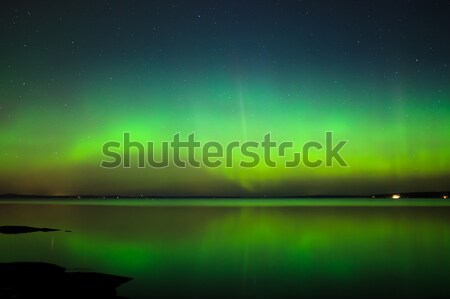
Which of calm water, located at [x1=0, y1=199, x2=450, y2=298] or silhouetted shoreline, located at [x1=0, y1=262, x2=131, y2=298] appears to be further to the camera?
calm water, located at [x1=0, y1=199, x2=450, y2=298]

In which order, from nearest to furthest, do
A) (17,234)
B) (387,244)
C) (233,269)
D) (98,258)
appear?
(233,269)
(98,258)
(387,244)
(17,234)

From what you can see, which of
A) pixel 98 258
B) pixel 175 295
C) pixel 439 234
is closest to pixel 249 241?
pixel 98 258

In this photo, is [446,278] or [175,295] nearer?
[175,295]

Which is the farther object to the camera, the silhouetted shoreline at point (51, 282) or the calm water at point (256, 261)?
the calm water at point (256, 261)

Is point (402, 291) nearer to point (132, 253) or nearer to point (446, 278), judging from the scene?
point (446, 278)

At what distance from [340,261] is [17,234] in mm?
26397

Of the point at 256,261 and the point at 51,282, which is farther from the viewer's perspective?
the point at 256,261

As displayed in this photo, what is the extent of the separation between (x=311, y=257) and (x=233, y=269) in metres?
6.81

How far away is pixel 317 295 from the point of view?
1898 centimetres

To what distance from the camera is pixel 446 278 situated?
2252 cm

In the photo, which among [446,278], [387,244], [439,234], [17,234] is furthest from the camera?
[439,234]

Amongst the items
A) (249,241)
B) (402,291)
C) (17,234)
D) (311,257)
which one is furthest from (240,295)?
(17,234)

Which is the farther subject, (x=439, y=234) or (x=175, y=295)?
(x=439, y=234)

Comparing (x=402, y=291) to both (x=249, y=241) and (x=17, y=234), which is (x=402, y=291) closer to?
(x=249, y=241)
